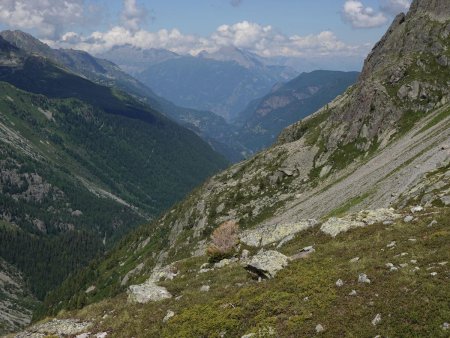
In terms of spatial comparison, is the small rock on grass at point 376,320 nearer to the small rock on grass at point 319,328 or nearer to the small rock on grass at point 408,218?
the small rock on grass at point 319,328

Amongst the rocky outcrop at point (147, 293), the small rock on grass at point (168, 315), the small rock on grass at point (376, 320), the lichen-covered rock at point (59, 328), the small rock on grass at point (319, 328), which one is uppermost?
the small rock on grass at point (376, 320)

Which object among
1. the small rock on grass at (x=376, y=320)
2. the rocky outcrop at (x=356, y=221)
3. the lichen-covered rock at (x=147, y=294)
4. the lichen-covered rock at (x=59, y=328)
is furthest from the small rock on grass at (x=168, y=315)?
the rocky outcrop at (x=356, y=221)

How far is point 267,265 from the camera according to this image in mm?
32938

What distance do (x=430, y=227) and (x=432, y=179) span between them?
68.0ft

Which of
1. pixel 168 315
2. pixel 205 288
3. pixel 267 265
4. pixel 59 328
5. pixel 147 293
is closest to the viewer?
pixel 168 315

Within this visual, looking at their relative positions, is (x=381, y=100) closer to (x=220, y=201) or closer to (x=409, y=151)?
(x=409, y=151)

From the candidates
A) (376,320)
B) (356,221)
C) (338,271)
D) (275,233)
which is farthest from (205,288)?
(356,221)

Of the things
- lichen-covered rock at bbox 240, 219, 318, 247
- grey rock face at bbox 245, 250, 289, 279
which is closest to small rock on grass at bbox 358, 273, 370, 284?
grey rock face at bbox 245, 250, 289, 279

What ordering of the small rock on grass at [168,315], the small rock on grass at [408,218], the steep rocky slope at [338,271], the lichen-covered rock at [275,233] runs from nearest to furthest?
the steep rocky slope at [338,271] → the small rock on grass at [168,315] → the small rock on grass at [408,218] → the lichen-covered rock at [275,233]

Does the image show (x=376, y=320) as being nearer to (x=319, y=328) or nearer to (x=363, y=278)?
(x=319, y=328)

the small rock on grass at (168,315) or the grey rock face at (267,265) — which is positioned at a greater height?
the grey rock face at (267,265)

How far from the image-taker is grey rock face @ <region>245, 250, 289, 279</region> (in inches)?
1275

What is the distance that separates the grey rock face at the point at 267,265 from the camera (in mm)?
32375

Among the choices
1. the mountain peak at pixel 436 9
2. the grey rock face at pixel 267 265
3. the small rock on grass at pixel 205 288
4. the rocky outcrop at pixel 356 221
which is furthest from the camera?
the mountain peak at pixel 436 9
